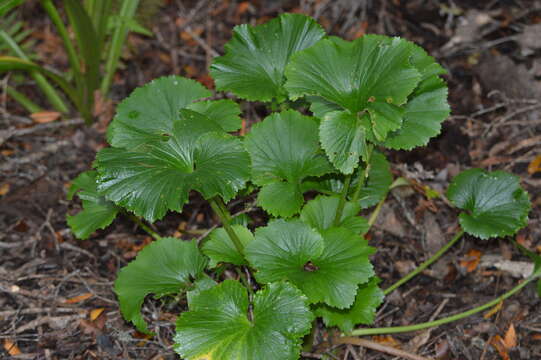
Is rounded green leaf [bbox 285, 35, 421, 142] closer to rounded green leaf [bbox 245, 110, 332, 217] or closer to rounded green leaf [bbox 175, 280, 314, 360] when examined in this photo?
rounded green leaf [bbox 245, 110, 332, 217]

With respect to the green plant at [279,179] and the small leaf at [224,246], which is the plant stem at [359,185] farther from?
the small leaf at [224,246]

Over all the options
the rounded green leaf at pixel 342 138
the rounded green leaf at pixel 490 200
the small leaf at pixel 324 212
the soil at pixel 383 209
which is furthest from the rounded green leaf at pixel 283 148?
the rounded green leaf at pixel 490 200

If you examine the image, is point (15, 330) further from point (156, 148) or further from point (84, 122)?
point (84, 122)

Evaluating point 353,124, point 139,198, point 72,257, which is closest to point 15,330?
point 72,257

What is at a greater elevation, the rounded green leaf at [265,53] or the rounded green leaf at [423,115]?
the rounded green leaf at [265,53]

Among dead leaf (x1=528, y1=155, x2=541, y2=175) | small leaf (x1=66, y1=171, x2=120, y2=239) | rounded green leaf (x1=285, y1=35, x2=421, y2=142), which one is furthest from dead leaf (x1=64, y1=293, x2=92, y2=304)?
dead leaf (x1=528, y1=155, x2=541, y2=175)
